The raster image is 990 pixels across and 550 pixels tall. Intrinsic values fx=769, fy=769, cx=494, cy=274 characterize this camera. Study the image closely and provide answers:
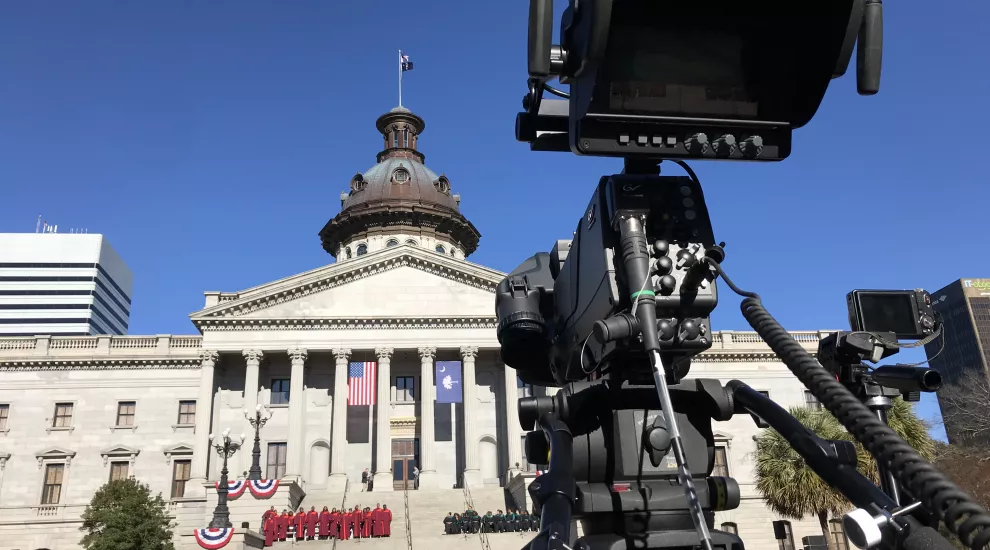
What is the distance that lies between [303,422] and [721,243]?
46341 mm

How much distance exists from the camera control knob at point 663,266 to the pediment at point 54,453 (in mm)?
51408

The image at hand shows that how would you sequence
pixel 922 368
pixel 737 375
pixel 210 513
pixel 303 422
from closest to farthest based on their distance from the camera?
pixel 922 368 < pixel 210 513 < pixel 303 422 < pixel 737 375

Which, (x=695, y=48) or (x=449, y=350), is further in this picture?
(x=449, y=350)

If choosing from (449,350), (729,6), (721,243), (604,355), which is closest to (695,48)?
(729,6)

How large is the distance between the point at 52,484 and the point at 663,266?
52.1 metres

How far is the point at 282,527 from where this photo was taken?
32562mm

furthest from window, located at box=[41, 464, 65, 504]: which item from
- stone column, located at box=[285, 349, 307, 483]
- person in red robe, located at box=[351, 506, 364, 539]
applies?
person in red robe, located at box=[351, 506, 364, 539]

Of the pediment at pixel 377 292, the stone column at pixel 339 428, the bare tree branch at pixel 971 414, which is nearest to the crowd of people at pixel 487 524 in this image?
the stone column at pixel 339 428

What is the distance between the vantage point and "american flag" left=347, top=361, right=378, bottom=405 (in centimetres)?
4256

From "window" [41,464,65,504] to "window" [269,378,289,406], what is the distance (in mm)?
12833

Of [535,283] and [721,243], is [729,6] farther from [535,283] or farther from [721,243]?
[535,283]

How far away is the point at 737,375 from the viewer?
50.0m

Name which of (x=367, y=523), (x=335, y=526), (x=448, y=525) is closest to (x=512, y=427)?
(x=448, y=525)

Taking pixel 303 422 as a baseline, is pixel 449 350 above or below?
above
